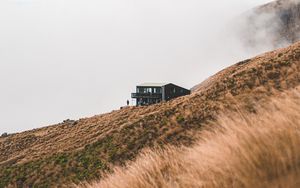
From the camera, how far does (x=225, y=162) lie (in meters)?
3.98

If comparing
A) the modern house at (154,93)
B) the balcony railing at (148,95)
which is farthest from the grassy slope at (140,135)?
the modern house at (154,93)

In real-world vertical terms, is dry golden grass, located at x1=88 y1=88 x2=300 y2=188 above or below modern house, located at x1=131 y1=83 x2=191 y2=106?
below

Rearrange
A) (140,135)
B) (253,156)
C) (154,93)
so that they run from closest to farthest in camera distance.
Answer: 1. (253,156)
2. (140,135)
3. (154,93)

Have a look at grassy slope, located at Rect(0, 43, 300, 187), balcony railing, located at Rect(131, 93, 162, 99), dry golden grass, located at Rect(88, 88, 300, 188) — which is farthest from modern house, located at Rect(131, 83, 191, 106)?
dry golden grass, located at Rect(88, 88, 300, 188)

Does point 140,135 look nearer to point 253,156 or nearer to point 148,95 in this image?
point 253,156

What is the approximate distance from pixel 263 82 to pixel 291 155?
3620cm

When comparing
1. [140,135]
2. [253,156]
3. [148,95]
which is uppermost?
[148,95]

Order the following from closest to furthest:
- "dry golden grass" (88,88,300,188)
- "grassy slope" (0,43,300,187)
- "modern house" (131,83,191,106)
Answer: "dry golden grass" (88,88,300,188)
"grassy slope" (0,43,300,187)
"modern house" (131,83,191,106)

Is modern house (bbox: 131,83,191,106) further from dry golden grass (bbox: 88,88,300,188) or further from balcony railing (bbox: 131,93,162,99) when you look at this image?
dry golden grass (bbox: 88,88,300,188)

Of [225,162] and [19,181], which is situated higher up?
[225,162]

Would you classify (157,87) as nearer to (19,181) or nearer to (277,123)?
(19,181)

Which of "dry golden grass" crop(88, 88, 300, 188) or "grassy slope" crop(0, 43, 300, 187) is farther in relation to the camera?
"grassy slope" crop(0, 43, 300, 187)

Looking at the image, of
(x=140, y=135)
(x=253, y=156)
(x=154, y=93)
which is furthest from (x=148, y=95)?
(x=253, y=156)

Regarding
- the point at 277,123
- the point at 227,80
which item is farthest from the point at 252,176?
the point at 227,80
